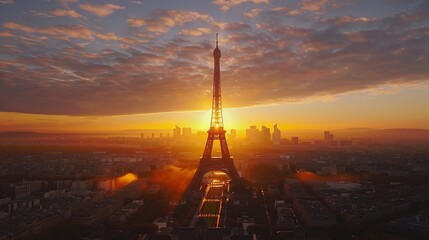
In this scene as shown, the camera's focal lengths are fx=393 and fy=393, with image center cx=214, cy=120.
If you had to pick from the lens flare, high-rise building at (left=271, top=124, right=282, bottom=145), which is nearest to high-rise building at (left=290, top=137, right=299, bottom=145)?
high-rise building at (left=271, top=124, right=282, bottom=145)

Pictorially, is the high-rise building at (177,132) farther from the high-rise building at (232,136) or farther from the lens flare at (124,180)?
the lens flare at (124,180)

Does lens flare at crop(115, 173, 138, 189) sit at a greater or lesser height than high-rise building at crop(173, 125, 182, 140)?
lesser

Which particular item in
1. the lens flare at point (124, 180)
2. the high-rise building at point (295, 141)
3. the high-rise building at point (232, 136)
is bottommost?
the lens flare at point (124, 180)

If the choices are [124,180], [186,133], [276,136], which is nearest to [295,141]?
[276,136]

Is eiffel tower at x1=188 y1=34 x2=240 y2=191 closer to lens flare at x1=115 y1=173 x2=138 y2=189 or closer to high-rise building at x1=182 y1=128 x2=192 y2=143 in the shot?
lens flare at x1=115 y1=173 x2=138 y2=189

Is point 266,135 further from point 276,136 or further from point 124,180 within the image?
point 124,180

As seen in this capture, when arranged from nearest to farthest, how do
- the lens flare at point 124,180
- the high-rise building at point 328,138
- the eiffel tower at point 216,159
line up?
the eiffel tower at point 216,159 → the lens flare at point 124,180 → the high-rise building at point 328,138

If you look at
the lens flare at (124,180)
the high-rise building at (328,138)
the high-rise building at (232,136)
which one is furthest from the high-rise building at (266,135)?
the lens flare at (124,180)

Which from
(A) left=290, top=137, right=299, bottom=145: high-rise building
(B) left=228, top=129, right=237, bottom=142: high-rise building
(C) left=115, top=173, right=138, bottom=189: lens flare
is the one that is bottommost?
(C) left=115, top=173, right=138, bottom=189: lens flare

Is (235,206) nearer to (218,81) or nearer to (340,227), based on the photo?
(340,227)

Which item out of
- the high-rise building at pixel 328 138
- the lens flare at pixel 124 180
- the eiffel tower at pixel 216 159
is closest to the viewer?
the eiffel tower at pixel 216 159

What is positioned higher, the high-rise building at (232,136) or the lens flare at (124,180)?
the high-rise building at (232,136)
